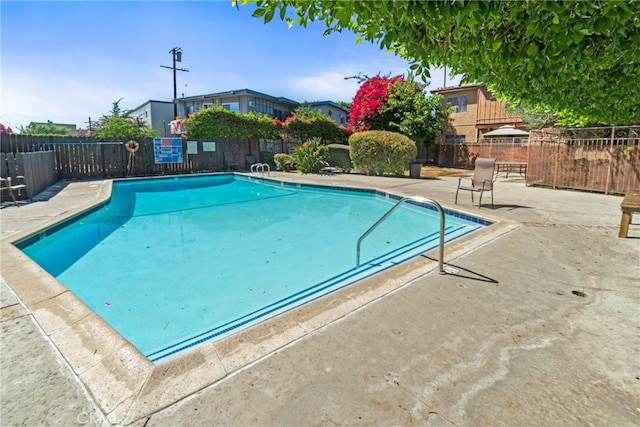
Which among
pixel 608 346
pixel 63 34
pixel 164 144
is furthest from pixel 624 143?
pixel 164 144

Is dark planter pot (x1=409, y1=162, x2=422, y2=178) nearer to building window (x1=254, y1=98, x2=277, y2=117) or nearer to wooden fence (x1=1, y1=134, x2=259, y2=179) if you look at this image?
wooden fence (x1=1, y1=134, x2=259, y2=179)

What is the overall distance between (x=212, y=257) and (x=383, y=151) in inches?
454

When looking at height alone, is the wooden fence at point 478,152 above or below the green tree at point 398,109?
below

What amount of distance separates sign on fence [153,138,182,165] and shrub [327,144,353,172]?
798 centimetres

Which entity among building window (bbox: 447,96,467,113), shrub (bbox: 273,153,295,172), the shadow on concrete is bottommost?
the shadow on concrete

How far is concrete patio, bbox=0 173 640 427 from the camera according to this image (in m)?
1.71

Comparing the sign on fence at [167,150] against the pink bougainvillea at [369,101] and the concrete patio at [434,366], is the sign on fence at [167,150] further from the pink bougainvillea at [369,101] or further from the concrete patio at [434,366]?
the concrete patio at [434,366]

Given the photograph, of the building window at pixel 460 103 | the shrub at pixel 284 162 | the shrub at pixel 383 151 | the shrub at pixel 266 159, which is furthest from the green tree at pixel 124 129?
the building window at pixel 460 103

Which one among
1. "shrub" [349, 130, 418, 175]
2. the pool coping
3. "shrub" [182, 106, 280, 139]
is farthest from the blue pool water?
"shrub" [182, 106, 280, 139]

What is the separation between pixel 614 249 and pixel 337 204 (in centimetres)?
689

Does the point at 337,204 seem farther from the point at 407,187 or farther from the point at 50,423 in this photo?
the point at 50,423

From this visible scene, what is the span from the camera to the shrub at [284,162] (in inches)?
706

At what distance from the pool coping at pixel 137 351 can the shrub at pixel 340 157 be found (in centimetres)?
1413

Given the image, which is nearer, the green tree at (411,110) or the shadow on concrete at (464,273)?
the shadow on concrete at (464,273)
